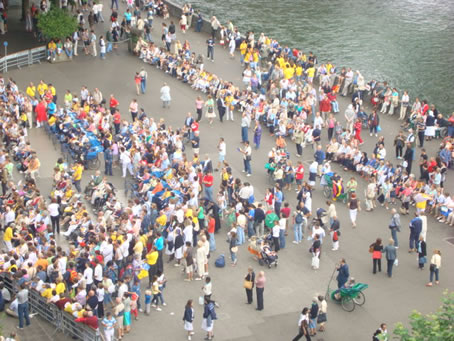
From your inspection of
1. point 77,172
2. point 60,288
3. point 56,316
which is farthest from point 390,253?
point 77,172

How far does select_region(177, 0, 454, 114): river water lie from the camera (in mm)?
50844

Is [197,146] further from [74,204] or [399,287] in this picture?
[399,287]

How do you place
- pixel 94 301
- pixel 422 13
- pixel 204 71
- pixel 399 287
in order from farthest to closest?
1. pixel 422 13
2. pixel 204 71
3. pixel 399 287
4. pixel 94 301

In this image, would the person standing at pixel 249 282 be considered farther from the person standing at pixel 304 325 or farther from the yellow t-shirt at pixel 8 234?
the yellow t-shirt at pixel 8 234

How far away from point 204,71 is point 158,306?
19.0m

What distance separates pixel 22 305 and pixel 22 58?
22.3 m

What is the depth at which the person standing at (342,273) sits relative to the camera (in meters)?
25.5

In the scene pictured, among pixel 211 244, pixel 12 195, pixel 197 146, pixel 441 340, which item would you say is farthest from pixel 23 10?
pixel 441 340

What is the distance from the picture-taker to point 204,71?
42.0m

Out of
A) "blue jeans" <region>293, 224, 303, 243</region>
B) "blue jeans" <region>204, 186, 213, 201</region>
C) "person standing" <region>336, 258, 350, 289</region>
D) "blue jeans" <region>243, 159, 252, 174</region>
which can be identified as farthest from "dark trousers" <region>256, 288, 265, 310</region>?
"blue jeans" <region>243, 159, 252, 174</region>

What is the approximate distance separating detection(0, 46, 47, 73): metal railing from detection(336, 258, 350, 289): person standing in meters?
23.9

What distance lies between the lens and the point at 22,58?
143 feet

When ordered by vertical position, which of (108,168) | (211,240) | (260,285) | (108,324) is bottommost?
(108,168)

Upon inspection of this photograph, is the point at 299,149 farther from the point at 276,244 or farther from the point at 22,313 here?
the point at 22,313
